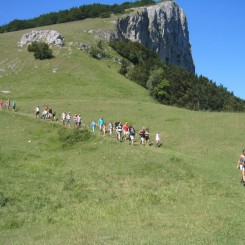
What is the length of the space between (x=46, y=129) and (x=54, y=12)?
14165 cm

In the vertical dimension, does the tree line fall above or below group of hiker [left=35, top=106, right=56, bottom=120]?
above

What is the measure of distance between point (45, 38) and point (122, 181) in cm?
9254

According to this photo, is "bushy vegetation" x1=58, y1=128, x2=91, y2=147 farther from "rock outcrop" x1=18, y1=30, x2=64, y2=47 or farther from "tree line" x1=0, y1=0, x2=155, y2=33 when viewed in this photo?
"tree line" x1=0, y1=0, x2=155, y2=33

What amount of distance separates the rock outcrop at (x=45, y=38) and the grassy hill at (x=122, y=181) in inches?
1914

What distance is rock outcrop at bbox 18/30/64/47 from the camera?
11131 centimetres

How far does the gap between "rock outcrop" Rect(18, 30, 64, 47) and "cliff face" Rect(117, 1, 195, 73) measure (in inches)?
1195

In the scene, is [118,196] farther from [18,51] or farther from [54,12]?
[54,12]

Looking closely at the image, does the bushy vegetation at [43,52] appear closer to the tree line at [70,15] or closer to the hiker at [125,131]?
the tree line at [70,15]

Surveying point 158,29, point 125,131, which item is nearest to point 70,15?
point 158,29

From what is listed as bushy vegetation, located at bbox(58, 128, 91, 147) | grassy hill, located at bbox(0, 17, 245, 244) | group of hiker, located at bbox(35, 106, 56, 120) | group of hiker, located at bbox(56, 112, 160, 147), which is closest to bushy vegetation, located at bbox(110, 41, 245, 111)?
grassy hill, located at bbox(0, 17, 245, 244)

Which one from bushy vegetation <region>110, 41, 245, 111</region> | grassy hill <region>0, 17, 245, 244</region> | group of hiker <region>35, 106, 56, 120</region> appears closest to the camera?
grassy hill <region>0, 17, 245, 244</region>

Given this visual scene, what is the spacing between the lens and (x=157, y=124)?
172 ft

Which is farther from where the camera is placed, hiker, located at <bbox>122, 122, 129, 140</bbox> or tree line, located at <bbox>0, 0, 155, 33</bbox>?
tree line, located at <bbox>0, 0, 155, 33</bbox>

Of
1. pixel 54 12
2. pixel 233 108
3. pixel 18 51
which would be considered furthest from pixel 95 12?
pixel 233 108
